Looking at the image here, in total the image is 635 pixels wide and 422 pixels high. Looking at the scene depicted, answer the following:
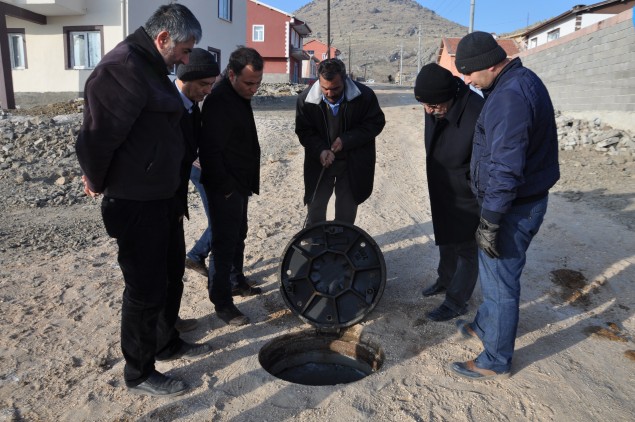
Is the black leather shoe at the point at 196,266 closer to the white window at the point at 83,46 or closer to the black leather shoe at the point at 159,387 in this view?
the black leather shoe at the point at 159,387

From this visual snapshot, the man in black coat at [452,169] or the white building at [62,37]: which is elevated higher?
the white building at [62,37]

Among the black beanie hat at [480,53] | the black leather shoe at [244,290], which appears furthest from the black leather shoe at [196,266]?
the black beanie hat at [480,53]

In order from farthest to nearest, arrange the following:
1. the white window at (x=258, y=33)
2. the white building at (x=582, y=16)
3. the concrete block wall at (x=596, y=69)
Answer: the white window at (x=258, y=33) < the white building at (x=582, y=16) < the concrete block wall at (x=596, y=69)

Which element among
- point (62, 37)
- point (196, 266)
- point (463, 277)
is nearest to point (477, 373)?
point (463, 277)

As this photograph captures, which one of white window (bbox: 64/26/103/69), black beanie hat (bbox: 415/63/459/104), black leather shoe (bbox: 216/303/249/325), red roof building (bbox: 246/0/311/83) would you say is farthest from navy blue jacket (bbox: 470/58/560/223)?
red roof building (bbox: 246/0/311/83)

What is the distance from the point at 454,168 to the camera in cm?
372

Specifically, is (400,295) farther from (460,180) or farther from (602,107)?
(602,107)

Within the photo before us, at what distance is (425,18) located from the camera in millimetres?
147250

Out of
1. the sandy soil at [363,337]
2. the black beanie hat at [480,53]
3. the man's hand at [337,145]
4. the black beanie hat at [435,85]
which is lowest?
the sandy soil at [363,337]

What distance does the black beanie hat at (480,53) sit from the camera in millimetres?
2826

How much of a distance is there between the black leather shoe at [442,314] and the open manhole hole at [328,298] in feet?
1.63

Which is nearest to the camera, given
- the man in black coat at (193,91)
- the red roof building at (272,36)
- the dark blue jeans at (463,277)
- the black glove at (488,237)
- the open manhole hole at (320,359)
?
the black glove at (488,237)

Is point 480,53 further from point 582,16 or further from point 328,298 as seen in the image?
point 582,16

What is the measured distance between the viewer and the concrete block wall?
32.4 ft
